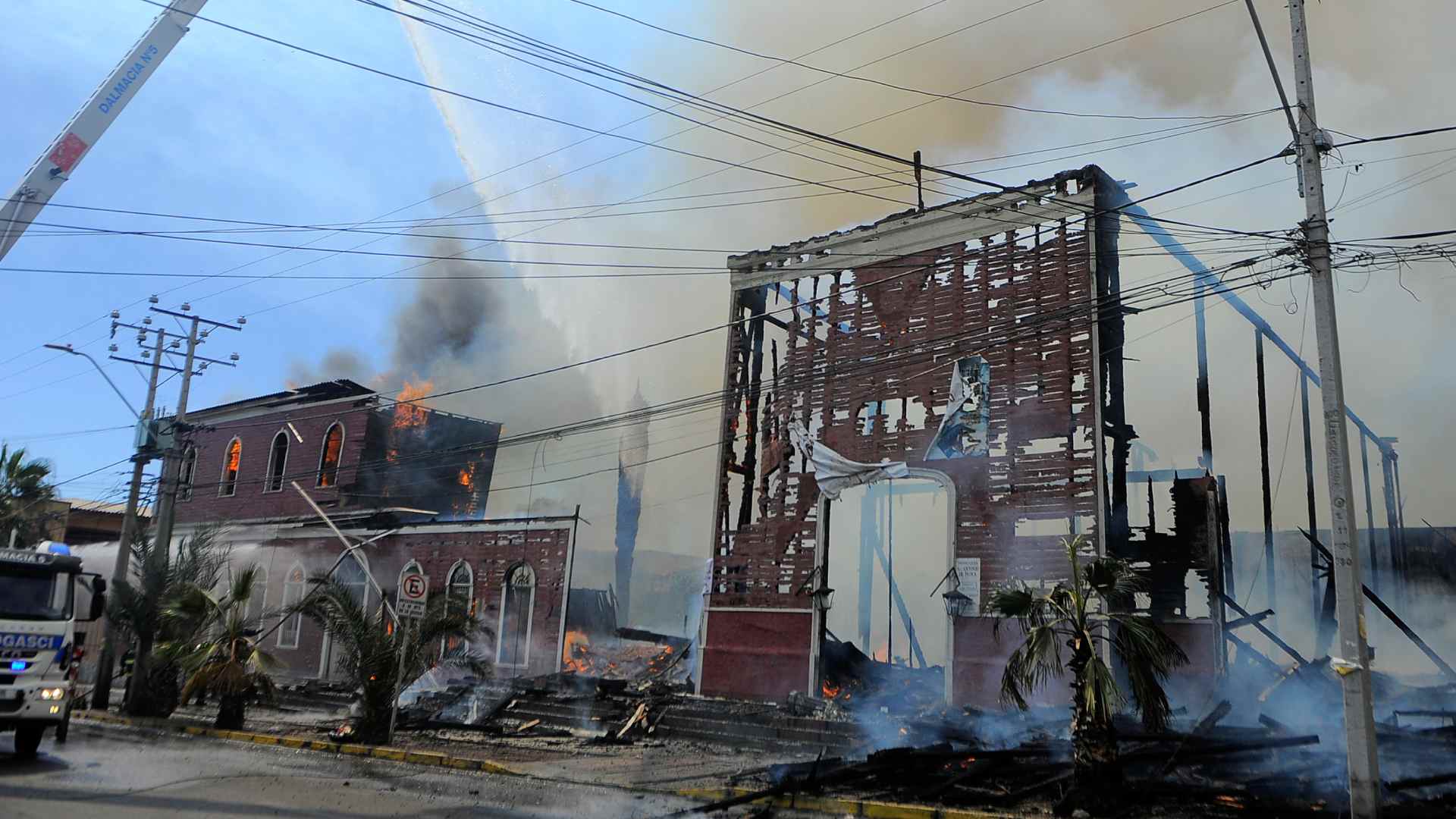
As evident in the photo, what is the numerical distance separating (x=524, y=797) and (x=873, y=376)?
14.5 metres

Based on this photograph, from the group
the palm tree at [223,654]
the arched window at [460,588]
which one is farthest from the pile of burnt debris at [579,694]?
the palm tree at [223,654]

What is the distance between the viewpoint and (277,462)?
42.4 metres

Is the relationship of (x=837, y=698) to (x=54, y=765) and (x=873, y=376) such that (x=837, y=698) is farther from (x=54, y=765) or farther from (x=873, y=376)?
(x=54, y=765)

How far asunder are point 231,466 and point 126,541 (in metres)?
18.5

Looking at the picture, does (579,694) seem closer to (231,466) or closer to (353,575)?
(353,575)

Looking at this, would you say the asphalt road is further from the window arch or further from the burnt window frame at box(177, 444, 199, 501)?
the burnt window frame at box(177, 444, 199, 501)

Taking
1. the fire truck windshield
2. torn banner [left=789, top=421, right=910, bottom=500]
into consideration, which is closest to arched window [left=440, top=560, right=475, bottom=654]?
torn banner [left=789, top=421, right=910, bottom=500]

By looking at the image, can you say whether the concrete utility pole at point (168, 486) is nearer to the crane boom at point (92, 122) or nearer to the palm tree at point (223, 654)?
the palm tree at point (223, 654)

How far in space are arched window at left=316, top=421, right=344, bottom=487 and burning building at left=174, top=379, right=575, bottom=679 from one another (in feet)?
0.20

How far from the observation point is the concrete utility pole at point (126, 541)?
1038 inches

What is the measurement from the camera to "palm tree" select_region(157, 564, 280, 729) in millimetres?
22203

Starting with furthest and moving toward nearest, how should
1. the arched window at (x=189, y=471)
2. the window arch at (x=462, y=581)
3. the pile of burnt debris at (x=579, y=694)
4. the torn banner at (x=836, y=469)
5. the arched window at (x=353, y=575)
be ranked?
the arched window at (x=189, y=471) < the arched window at (x=353, y=575) < the window arch at (x=462, y=581) < the torn banner at (x=836, y=469) < the pile of burnt debris at (x=579, y=694)

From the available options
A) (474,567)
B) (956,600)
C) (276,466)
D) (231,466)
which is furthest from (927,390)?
(231,466)

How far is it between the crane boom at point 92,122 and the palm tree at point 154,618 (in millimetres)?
9131
